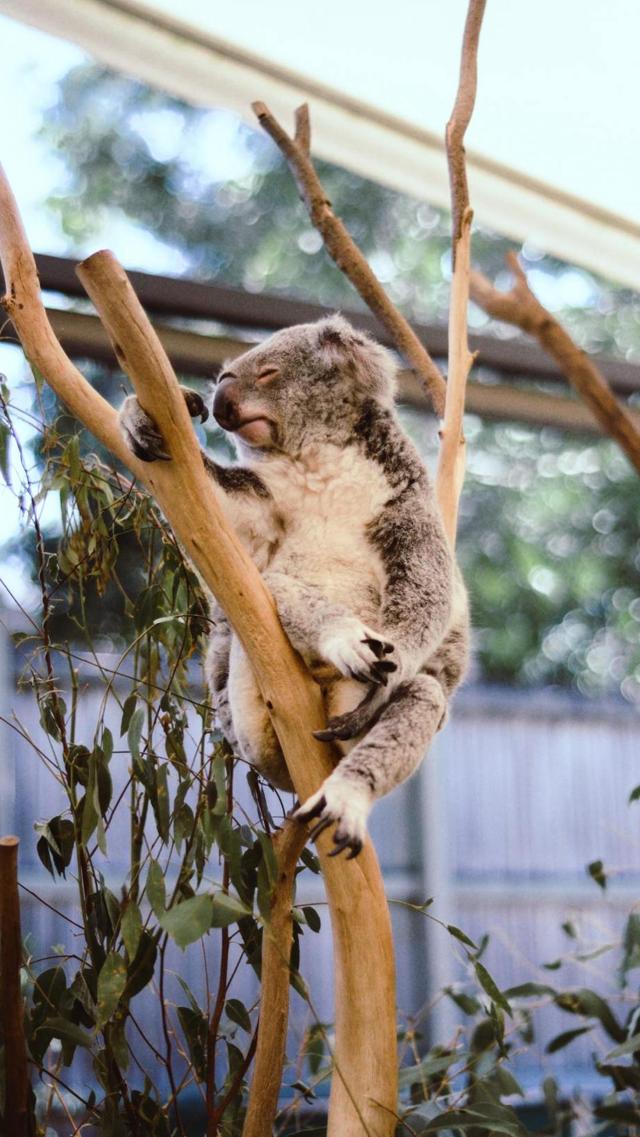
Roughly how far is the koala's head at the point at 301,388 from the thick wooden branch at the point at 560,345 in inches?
45.4

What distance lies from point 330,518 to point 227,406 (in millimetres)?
276

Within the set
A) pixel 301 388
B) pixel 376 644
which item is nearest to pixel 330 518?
pixel 301 388

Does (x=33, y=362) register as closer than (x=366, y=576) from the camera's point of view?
Yes

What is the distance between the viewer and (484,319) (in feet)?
16.2

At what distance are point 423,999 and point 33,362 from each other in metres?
2.82

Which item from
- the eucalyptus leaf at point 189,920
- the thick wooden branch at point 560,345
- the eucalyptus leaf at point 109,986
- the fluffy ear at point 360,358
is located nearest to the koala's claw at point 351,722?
the eucalyptus leaf at point 189,920

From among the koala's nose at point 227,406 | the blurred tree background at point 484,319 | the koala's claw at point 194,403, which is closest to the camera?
the koala's claw at point 194,403

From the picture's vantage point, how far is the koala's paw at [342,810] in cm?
134

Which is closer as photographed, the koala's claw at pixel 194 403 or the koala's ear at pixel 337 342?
the koala's claw at pixel 194 403

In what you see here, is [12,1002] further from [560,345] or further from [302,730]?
[560,345]

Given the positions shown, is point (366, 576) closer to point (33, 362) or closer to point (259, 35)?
point (33, 362)

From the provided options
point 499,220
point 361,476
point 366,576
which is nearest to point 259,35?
point 499,220

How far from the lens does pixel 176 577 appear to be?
193 cm

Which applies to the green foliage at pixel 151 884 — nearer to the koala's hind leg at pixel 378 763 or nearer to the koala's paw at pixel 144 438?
the koala's hind leg at pixel 378 763
